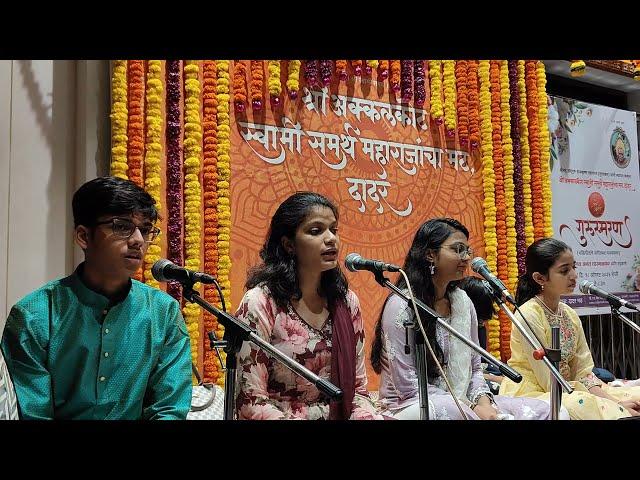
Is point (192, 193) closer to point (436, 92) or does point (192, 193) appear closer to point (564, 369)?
point (436, 92)

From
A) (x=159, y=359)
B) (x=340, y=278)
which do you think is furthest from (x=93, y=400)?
(x=340, y=278)

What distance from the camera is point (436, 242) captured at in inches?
125

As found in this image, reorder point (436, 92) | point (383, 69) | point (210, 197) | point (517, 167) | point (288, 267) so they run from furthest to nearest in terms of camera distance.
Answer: point (517, 167) → point (436, 92) → point (383, 69) → point (210, 197) → point (288, 267)

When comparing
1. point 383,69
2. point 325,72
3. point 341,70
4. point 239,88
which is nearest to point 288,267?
point 239,88

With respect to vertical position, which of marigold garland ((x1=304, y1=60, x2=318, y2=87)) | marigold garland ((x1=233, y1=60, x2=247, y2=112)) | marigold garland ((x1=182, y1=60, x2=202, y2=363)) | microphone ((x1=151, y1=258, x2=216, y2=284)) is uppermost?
marigold garland ((x1=304, y1=60, x2=318, y2=87))

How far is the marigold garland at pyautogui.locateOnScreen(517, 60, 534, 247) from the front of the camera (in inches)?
207

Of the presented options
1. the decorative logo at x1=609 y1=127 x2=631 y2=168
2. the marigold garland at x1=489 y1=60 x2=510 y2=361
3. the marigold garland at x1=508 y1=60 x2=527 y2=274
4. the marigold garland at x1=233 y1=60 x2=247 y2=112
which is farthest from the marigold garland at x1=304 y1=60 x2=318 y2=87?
the decorative logo at x1=609 y1=127 x2=631 y2=168

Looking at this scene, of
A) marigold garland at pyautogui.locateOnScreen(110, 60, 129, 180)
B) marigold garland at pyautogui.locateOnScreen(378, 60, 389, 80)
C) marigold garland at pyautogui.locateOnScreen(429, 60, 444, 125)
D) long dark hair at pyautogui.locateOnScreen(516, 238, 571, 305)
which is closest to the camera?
marigold garland at pyautogui.locateOnScreen(110, 60, 129, 180)

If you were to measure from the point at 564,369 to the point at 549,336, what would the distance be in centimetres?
24

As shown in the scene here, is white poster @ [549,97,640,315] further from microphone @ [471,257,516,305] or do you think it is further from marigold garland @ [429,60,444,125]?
microphone @ [471,257,516,305]

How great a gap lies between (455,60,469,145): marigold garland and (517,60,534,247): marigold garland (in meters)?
0.58

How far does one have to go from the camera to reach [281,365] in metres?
2.41

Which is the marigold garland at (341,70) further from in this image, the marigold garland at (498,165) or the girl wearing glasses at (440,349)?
the girl wearing glasses at (440,349)
